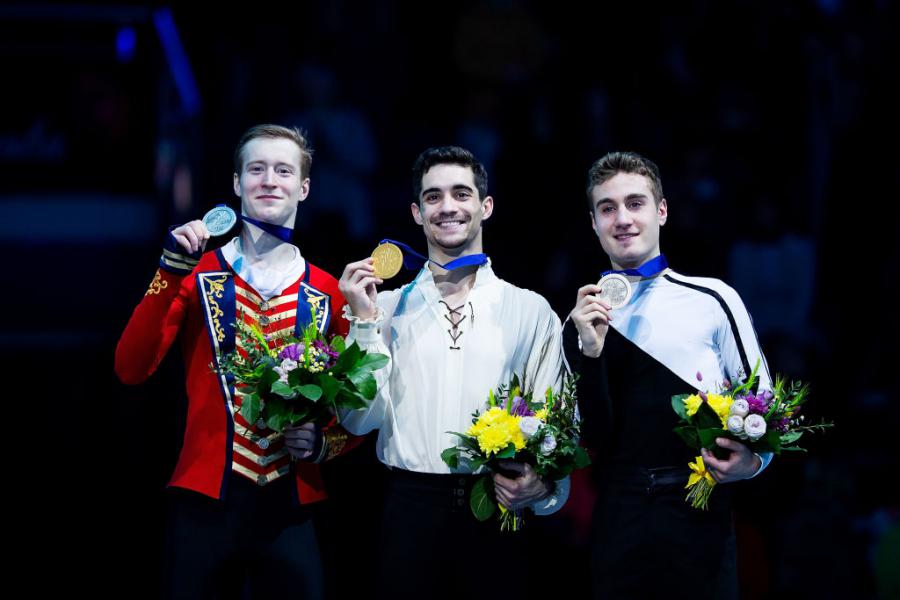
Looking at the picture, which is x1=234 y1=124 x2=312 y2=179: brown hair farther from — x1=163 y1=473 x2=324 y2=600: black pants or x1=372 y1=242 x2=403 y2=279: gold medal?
x1=163 y1=473 x2=324 y2=600: black pants

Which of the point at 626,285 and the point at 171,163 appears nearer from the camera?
the point at 626,285

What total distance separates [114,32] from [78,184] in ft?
3.28

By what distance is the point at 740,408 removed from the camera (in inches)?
153

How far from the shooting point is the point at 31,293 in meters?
7.14

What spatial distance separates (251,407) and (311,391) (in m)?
0.21

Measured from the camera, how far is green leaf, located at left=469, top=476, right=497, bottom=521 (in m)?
3.99

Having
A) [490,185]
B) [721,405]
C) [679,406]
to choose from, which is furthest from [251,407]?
[490,185]

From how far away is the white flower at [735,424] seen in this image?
12.7 feet

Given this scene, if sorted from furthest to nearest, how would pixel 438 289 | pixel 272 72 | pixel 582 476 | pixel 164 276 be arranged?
pixel 272 72 → pixel 582 476 → pixel 438 289 → pixel 164 276

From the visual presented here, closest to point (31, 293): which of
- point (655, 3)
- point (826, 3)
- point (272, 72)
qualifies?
point (272, 72)

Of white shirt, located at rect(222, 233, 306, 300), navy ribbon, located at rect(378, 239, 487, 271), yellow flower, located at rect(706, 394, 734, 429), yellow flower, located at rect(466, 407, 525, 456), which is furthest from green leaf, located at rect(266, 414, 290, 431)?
yellow flower, located at rect(706, 394, 734, 429)

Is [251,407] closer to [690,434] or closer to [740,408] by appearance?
[690,434]

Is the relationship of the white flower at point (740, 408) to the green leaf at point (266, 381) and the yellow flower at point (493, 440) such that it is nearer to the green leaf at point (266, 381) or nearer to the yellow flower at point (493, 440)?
the yellow flower at point (493, 440)

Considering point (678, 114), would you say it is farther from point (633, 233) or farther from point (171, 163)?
point (633, 233)
